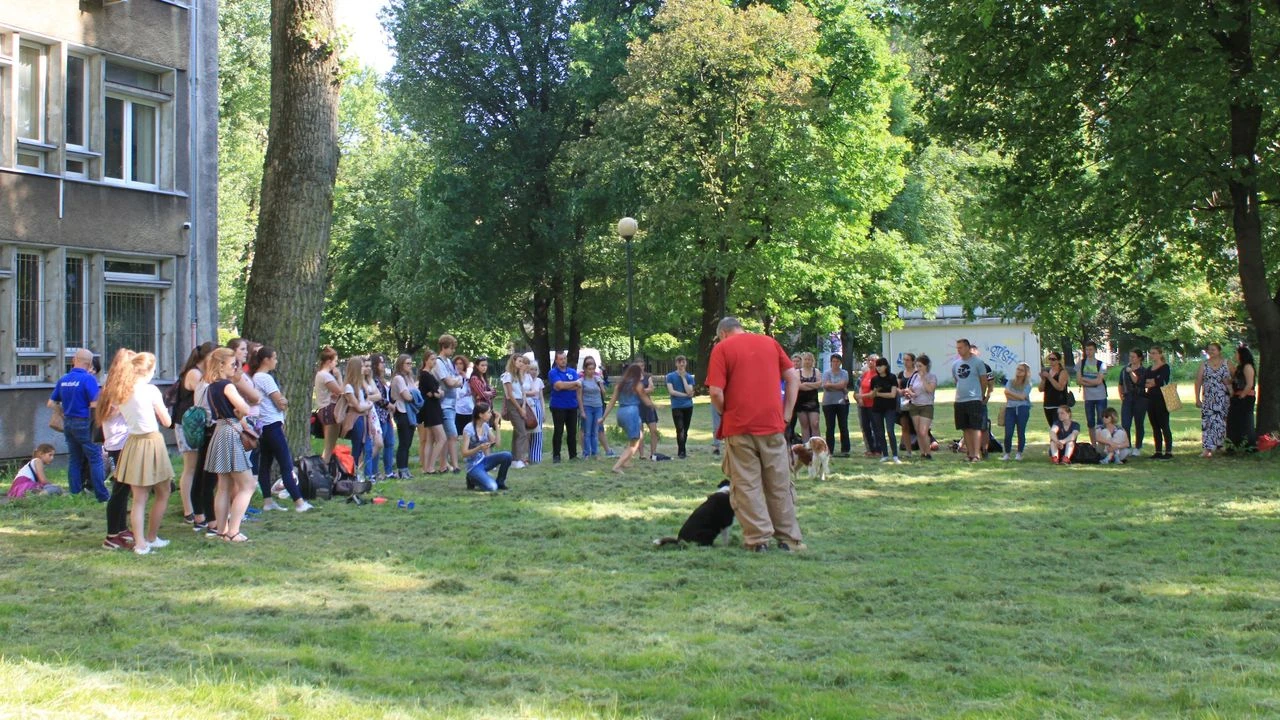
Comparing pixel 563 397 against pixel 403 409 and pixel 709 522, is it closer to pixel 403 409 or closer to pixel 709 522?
pixel 403 409

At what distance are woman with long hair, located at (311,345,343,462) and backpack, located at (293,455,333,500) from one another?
20.1 inches

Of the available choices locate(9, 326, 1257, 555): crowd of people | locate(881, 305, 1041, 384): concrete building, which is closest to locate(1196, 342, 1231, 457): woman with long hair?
locate(9, 326, 1257, 555): crowd of people

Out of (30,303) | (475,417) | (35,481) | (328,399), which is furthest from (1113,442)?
(30,303)

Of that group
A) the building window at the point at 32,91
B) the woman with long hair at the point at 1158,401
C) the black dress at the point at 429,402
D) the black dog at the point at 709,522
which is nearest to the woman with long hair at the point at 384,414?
the black dress at the point at 429,402

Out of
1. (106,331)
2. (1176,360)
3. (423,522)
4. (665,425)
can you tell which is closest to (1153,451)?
(665,425)

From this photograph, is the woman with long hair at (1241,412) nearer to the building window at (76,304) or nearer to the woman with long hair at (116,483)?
the woman with long hair at (116,483)

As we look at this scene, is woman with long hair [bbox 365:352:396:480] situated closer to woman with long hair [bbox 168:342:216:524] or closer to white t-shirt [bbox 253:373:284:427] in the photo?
white t-shirt [bbox 253:373:284:427]

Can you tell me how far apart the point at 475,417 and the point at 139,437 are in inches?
339

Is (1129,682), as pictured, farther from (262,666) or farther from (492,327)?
(492,327)

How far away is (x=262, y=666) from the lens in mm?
5879

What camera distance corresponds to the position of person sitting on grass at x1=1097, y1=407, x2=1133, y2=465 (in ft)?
60.2

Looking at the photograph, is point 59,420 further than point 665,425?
No

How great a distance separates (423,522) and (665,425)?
17319mm

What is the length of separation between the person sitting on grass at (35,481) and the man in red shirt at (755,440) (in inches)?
339
